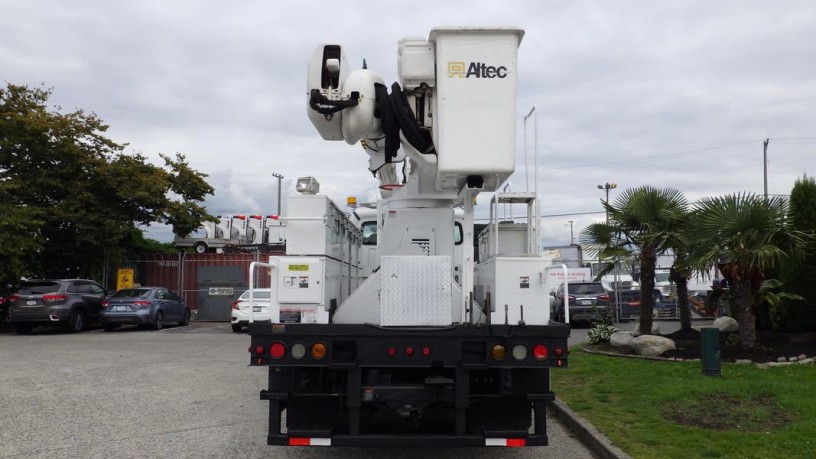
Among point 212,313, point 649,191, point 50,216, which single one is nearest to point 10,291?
point 50,216

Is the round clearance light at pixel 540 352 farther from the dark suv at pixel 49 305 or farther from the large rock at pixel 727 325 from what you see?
the dark suv at pixel 49 305

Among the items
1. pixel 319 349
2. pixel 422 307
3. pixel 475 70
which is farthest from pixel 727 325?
pixel 319 349

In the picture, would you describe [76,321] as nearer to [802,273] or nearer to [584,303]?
[584,303]

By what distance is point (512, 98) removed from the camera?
5312mm

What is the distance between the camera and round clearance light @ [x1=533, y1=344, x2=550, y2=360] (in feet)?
17.8

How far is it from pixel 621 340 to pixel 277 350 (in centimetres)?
873

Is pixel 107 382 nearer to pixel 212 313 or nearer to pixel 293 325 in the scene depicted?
pixel 293 325

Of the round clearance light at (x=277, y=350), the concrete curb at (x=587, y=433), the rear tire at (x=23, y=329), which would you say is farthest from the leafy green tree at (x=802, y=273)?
the rear tire at (x=23, y=329)

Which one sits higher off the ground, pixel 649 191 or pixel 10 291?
pixel 649 191

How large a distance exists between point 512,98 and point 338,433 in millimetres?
2968

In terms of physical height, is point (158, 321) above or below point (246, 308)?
→ below

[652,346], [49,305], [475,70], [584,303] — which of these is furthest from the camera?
[584,303]

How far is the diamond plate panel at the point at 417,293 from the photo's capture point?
562 cm

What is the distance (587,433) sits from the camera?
23.1 feet
